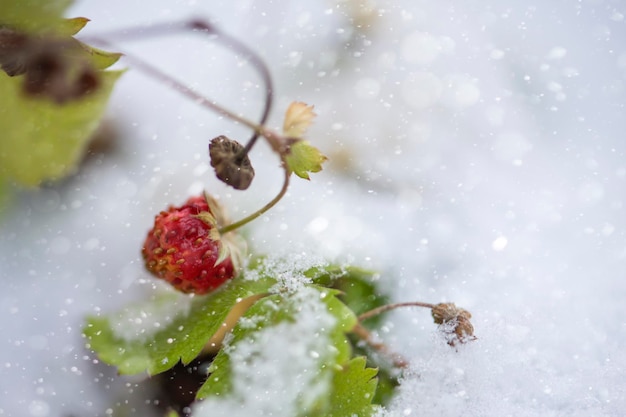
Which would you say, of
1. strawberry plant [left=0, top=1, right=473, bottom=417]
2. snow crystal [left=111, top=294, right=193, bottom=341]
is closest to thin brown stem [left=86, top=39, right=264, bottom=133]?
strawberry plant [left=0, top=1, right=473, bottom=417]

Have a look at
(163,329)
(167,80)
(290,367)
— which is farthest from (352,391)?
(167,80)

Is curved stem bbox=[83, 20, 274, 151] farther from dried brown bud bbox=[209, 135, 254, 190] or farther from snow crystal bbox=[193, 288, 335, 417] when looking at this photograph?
snow crystal bbox=[193, 288, 335, 417]

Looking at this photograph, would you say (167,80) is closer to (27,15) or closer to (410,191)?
(27,15)

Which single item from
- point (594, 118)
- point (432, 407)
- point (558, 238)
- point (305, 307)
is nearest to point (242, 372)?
point (305, 307)

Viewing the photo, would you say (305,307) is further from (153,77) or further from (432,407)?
(153,77)

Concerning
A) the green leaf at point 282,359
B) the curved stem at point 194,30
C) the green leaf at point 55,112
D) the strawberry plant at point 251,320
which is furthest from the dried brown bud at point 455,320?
the green leaf at point 55,112

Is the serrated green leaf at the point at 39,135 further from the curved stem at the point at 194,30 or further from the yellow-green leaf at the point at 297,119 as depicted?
the yellow-green leaf at the point at 297,119
